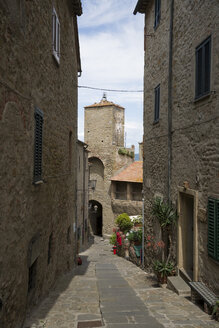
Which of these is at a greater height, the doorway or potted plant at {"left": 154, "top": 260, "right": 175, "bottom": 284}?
the doorway

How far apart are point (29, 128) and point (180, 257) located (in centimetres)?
527

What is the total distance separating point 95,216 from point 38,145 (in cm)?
2811

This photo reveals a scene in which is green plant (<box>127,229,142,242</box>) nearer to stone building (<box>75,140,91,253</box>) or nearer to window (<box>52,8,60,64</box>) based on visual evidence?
stone building (<box>75,140,91,253</box>)

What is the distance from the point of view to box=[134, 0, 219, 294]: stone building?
6.14 m

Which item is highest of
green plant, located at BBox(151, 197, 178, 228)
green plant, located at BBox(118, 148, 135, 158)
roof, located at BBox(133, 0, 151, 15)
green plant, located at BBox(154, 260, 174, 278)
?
roof, located at BBox(133, 0, 151, 15)

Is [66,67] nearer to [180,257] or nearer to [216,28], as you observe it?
[216,28]

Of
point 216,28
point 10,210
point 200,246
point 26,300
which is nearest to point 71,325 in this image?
point 26,300

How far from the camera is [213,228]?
239 inches

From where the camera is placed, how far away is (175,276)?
317 inches

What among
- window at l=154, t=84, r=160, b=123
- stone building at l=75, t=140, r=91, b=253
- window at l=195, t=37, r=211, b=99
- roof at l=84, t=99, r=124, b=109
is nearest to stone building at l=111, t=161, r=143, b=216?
stone building at l=75, t=140, r=91, b=253

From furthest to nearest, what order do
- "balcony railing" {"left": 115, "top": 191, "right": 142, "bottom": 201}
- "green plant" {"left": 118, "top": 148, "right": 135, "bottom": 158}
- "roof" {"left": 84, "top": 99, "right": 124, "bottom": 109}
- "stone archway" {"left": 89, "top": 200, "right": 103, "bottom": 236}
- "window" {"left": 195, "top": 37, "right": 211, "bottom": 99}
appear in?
"stone archway" {"left": 89, "top": 200, "right": 103, "bottom": 236} → "roof" {"left": 84, "top": 99, "right": 124, "bottom": 109} → "green plant" {"left": 118, "top": 148, "right": 135, "bottom": 158} → "balcony railing" {"left": 115, "top": 191, "right": 142, "bottom": 201} → "window" {"left": 195, "top": 37, "right": 211, "bottom": 99}

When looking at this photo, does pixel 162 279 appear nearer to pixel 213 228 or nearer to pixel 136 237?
pixel 213 228

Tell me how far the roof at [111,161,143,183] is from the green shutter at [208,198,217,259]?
19.4 meters

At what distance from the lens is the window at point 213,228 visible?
5.89 metres
